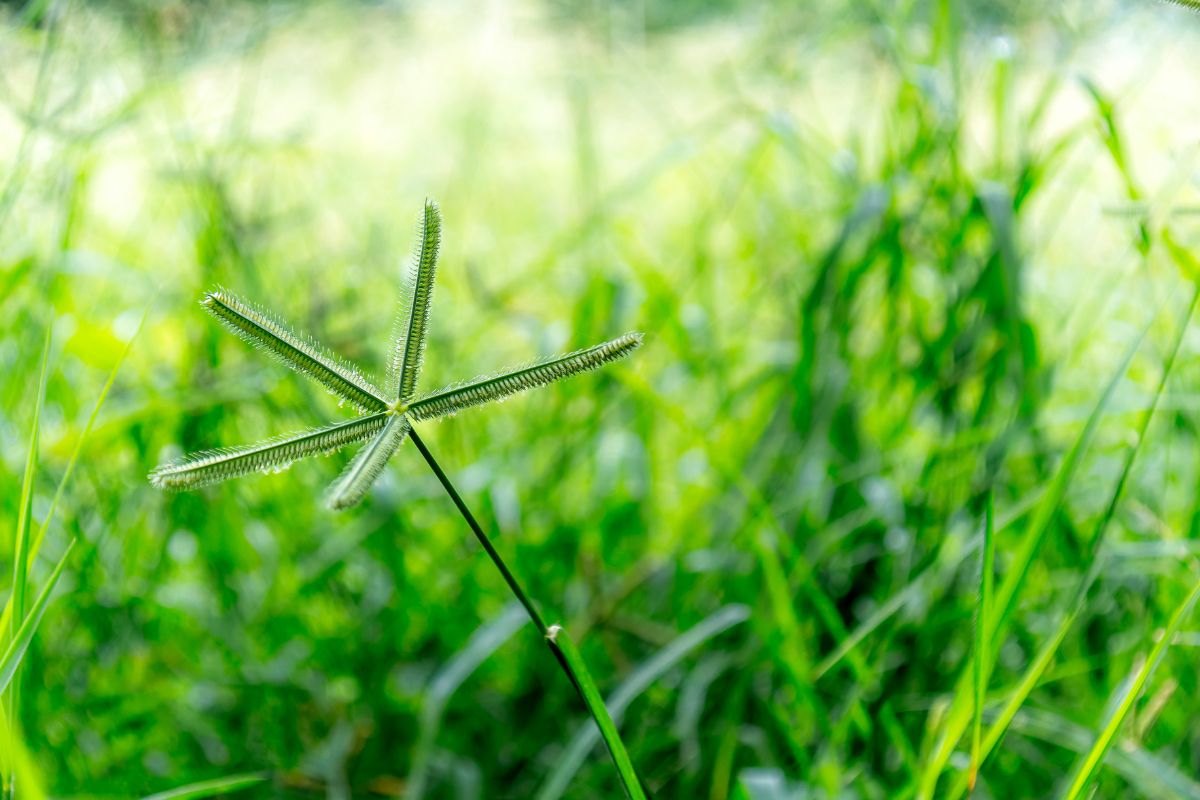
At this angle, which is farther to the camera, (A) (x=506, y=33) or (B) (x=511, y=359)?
(A) (x=506, y=33)

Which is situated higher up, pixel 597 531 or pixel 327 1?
pixel 327 1

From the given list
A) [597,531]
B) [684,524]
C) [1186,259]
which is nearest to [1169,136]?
[1186,259]

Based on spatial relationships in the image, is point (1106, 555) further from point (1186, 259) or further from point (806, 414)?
point (806, 414)

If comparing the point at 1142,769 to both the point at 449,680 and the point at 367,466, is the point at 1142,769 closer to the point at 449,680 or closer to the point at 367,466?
the point at 449,680

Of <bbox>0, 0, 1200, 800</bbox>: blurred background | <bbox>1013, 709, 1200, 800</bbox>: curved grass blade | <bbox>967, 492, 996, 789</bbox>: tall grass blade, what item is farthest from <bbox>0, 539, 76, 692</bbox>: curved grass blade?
<bbox>1013, 709, 1200, 800</bbox>: curved grass blade

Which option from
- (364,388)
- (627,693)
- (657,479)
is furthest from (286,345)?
→ (657,479)

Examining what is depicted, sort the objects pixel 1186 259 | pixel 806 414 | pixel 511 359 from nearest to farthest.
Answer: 1. pixel 1186 259
2. pixel 806 414
3. pixel 511 359

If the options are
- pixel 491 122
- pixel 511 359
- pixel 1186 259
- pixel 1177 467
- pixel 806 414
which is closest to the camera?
pixel 1186 259
